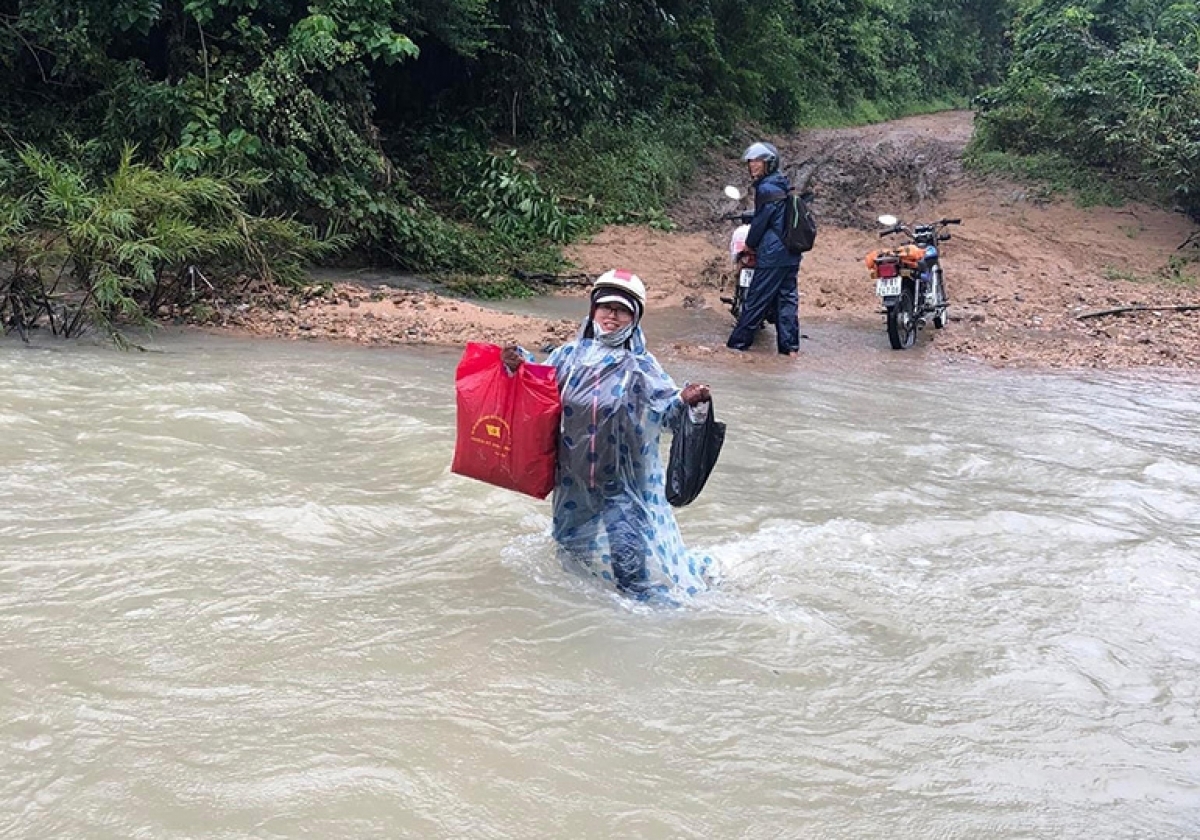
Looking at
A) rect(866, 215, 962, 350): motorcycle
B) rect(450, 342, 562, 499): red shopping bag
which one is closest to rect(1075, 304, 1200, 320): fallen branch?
rect(866, 215, 962, 350): motorcycle

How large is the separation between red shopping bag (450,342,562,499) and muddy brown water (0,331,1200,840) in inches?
18.6

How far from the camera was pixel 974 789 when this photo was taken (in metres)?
2.73

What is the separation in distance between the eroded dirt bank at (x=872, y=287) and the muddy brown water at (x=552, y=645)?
10.7ft

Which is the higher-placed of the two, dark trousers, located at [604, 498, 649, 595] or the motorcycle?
the motorcycle

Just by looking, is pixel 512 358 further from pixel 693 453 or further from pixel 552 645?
pixel 552 645

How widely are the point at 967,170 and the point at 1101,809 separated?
15.9 meters

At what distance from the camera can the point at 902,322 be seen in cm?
957

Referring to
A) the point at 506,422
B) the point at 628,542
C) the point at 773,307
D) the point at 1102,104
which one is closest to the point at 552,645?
the point at 628,542

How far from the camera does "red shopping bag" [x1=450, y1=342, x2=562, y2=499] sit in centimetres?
362

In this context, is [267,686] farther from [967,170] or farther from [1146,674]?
[967,170]

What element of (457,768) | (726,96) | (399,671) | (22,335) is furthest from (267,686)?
(726,96)

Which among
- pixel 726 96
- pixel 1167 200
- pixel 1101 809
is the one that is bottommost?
pixel 1101 809

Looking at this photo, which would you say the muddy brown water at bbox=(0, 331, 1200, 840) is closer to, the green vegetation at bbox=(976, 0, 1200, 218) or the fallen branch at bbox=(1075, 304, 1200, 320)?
the fallen branch at bbox=(1075, 304, 1200, 320)

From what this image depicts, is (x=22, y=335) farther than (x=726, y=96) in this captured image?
No
